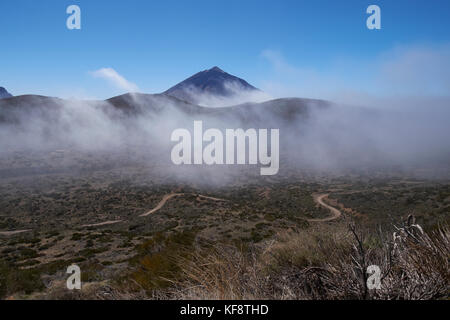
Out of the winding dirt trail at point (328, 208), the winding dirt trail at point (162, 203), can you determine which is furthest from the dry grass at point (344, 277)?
the winding dirt trail at point (162, 203)

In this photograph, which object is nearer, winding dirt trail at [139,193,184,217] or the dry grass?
the dry grass

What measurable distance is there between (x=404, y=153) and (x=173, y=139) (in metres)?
73.3

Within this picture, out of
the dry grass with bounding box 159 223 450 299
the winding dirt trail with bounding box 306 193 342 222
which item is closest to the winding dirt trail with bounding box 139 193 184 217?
the winding dirt trail with bounding box 306 193 342 222

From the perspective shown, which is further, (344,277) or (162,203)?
(162,203)

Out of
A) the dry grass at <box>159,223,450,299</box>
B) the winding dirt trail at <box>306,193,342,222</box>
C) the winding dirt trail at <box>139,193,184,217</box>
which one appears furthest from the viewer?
→ the winding dirt trail at <box>139,193,184,217</box>

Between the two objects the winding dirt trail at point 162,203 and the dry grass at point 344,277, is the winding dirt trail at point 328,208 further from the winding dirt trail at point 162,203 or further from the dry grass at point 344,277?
the dry grass at point 344,277

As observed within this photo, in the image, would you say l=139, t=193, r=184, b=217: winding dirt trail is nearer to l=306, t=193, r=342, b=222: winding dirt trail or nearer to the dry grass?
l=306, t=193, r=342, b=222: winding dirt trail

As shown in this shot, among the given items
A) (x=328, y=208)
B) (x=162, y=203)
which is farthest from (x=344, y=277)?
(x=162, y=203)

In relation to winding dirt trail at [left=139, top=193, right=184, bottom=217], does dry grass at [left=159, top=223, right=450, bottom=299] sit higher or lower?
higher

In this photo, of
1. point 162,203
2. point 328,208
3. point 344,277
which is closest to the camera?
point 344,277

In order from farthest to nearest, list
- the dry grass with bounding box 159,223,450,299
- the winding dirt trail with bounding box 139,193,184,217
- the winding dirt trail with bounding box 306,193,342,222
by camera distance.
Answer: the winding dirt trail with bounding box 139,193,184,217 < the winding dirt trail with bounding box 306,193,342,222 < the dry grass with bounding box 159,223,450,299

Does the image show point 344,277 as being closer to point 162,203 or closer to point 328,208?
point 328,208

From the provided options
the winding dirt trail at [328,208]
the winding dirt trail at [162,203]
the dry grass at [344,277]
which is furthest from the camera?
the winding dirt trail at [162,203]
